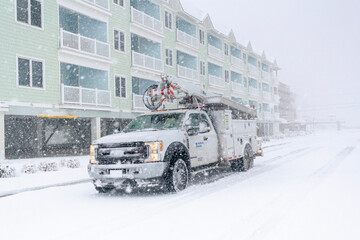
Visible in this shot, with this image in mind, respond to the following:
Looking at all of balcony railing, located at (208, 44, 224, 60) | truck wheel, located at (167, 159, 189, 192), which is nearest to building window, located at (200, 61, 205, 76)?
balcony railing, located at (208, 44, 224, 60)

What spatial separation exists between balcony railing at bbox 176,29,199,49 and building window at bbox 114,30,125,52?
7.18 m

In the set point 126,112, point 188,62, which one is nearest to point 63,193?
point 126,112

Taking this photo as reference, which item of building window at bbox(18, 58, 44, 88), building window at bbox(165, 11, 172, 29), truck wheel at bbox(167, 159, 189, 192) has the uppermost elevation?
building window at bbox(165, 11, 172, 29)

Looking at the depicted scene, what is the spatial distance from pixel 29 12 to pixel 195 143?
13.8m

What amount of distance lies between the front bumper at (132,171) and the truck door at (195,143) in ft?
4.33

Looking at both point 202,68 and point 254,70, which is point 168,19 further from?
point 254,70

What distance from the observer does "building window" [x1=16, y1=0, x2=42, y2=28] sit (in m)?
17.6

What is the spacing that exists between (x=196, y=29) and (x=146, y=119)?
2655 centimetres

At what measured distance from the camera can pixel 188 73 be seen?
31.2 m

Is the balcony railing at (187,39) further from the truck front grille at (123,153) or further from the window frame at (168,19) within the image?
the truck front grille at (123,153)

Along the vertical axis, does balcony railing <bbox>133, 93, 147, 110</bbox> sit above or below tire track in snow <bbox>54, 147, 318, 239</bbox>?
above

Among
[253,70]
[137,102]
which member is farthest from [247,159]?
[253,70]

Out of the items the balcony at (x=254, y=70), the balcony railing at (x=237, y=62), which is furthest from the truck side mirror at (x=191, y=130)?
the balcony at (x=254, y=70)

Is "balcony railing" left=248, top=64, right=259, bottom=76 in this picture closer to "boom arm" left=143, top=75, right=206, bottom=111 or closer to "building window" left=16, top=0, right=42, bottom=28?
"building window" left=16, top=0, right=42, bottom=28
